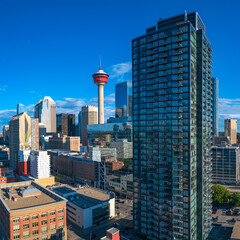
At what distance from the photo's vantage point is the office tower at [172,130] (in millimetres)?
85375

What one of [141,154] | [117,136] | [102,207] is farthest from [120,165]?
[141,154]

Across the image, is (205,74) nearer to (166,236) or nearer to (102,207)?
(166,236)

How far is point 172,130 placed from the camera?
88.1 metres

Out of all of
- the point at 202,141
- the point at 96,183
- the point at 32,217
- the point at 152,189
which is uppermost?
the point at 202,141

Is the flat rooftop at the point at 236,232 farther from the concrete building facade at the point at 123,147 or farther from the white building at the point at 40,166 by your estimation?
the white building at the point at 40,166

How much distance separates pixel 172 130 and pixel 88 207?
6005cm

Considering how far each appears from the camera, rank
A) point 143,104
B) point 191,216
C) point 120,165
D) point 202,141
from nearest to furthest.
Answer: point 191,216
point 202,141
point 143,104
point 120,165

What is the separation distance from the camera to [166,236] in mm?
87438

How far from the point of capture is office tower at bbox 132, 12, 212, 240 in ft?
280

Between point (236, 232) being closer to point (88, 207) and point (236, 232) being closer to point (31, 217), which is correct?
point (88, 207)

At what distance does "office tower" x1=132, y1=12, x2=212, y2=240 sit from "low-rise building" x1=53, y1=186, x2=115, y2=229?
1047 inches

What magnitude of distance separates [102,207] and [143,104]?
60.8 metres

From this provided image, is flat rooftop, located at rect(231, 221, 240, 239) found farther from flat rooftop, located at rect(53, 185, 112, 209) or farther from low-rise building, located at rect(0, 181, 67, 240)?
low-rise building, located at rect(0, 181, 67, 240)

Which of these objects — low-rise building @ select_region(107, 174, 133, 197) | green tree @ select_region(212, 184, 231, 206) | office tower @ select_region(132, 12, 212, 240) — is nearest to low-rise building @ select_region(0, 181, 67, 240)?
office tower @ select_region(132, 12, 212, 240)
